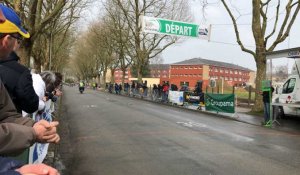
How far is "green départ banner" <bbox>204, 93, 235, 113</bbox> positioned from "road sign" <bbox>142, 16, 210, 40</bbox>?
3.96 meters

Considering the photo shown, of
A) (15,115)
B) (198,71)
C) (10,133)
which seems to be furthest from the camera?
(198,71)

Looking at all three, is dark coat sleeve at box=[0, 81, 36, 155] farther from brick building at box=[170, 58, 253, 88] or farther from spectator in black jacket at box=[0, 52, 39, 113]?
brick building at box=[170, 58, 253, 88]

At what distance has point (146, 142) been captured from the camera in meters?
11.3

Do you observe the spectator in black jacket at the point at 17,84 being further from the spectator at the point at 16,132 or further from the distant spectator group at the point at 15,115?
the spectator at the point at 16,132

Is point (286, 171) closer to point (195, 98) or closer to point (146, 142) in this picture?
point (146, 142)

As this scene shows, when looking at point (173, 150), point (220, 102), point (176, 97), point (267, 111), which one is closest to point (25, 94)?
point (173, 150)

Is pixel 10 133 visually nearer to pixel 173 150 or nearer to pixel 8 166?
pixel 8 166

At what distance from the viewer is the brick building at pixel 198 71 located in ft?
363

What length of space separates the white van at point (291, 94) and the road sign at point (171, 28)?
663cm

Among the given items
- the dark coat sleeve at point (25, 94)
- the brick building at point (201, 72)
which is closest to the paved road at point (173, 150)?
the dark coat sleeve at point (25, 94)

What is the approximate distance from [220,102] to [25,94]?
2016 cm

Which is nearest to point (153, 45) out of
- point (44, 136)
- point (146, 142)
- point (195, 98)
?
point (195, 98)

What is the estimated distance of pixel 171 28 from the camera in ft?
82.9

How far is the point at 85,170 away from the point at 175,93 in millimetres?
24329
